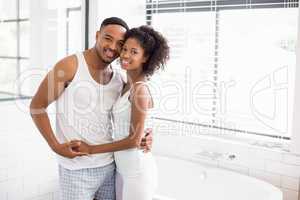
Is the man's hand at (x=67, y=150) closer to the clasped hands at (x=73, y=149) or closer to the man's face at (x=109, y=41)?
the clasped hands at (x=73, y=149)

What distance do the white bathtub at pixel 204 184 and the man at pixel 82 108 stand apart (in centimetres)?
81

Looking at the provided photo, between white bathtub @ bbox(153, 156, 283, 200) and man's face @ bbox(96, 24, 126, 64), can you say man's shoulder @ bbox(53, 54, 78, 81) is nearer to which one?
man's face @ bbox(96, 24, 126, 64)

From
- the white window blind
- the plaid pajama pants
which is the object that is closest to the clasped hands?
the plaid pajama pants

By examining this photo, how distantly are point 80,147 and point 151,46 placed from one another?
→ 1.98 ft

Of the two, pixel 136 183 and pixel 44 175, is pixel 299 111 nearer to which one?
pixel 136 183

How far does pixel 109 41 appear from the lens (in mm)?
1801

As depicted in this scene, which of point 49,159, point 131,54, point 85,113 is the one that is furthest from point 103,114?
point 49,159

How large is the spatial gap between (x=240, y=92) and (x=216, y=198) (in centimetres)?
82

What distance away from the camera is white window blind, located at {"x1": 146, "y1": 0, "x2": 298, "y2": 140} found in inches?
104

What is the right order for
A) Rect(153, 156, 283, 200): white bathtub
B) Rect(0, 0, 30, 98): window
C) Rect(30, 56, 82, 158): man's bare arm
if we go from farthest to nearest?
Rect(0, 0, 30, 98): window < Rect(153, 156, 283, 200): white bathtub < Rect(30, 56, 82, 158): man's bare arm

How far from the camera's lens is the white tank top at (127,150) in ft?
5.85

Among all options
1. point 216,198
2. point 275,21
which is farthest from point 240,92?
point 216,198

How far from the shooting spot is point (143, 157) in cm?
183

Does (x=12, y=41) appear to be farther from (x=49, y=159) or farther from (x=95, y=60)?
(x=95, y=60)
